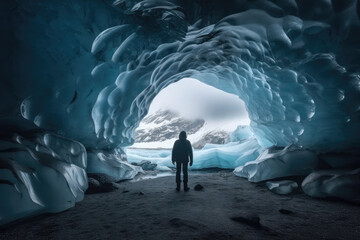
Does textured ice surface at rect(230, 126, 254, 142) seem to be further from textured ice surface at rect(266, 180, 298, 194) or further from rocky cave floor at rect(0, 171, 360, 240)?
rocky cave floor at rect(0, 171, 360, 240)

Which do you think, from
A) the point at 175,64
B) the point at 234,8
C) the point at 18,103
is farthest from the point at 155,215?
the point at 175,64

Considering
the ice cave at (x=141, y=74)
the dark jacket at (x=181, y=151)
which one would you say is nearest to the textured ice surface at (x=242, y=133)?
the ice cave at (x=141, y=74)

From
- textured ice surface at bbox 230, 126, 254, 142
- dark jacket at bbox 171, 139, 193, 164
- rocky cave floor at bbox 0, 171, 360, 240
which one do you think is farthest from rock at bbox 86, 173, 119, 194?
textured ice surface at bbox 230, 126, 254, 142

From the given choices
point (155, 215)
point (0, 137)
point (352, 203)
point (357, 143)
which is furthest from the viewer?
point (357, 143)

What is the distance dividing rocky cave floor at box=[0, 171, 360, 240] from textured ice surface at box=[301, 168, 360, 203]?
138 mm

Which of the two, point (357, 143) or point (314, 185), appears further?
point (357, 143)

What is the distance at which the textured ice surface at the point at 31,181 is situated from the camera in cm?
199

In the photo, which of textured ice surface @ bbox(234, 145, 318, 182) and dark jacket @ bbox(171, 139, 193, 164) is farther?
textured ice surface @ bbox(234, 145, 318, 182)

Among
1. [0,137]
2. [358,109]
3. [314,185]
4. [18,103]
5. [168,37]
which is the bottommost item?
[314,185]

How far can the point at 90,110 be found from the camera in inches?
180

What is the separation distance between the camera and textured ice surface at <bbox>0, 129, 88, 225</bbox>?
1991mm

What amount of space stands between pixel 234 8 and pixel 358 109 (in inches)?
116

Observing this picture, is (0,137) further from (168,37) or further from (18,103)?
(168,37)

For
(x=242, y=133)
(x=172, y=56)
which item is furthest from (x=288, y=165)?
(x=242, y=133)
